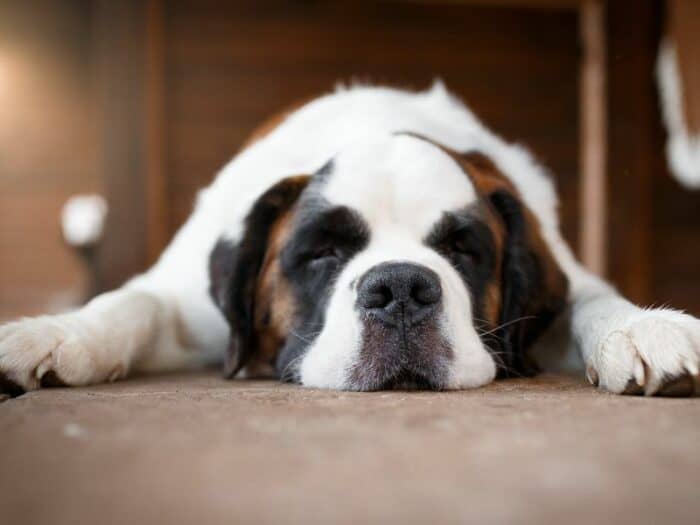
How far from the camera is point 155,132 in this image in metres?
3.20

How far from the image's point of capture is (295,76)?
3316 mm

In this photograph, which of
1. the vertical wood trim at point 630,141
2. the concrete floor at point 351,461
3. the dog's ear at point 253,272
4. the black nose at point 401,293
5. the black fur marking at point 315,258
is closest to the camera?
the concrete floor at point 351,461

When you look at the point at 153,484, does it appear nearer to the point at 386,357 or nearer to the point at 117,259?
the point at 386,357

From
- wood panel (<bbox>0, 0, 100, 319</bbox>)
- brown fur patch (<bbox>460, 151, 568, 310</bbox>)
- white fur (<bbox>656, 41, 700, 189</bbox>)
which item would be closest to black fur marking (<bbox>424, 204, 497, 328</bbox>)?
brown fur patch (<bbox>460, 151, 568, 310</bbox>)

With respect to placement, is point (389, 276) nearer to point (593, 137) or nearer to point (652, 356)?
point (652, 356)

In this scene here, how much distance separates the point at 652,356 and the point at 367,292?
0.41 meters

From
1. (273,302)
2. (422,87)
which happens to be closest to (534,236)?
(273,302)

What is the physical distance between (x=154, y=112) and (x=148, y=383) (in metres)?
1.90

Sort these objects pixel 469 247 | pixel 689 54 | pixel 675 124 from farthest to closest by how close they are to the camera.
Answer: pixel 675 124 < pixel 689 54 < pixel 469 247

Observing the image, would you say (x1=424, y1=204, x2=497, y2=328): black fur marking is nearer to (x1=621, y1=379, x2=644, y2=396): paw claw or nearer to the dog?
the dog

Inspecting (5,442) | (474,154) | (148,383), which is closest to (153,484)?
(5,442)

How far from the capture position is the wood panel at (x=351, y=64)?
10.6 ft

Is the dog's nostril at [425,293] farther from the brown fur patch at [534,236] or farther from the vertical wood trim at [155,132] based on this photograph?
the vertical wood trim at [155,132]

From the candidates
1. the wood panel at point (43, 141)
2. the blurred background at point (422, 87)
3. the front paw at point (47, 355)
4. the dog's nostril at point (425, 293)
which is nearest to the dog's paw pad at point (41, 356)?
the front paw at point (47, 355)
